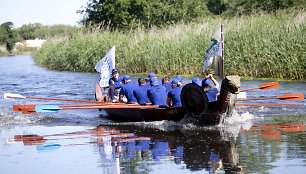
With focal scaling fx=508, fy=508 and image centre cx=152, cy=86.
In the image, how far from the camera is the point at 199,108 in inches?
437

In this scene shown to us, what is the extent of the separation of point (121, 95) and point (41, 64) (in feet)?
99.9

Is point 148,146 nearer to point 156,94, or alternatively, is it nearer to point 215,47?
point 156,94

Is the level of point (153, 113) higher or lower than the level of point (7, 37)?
lower

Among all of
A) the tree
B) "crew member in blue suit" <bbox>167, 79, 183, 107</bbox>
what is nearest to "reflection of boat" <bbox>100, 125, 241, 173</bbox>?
"crew member in blue suit" <bbox>167, 79, 183, 107</bbox>

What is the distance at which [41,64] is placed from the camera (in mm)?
42688

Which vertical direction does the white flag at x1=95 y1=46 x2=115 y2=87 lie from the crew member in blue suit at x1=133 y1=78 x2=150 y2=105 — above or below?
above

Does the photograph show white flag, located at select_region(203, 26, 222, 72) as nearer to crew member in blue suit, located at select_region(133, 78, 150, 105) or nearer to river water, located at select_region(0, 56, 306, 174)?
river water, located at select_region(0, 56, 306, 174)

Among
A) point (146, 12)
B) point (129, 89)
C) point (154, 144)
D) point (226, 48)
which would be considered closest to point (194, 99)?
point (154, 144)

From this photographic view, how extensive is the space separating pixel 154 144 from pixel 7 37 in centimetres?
9695

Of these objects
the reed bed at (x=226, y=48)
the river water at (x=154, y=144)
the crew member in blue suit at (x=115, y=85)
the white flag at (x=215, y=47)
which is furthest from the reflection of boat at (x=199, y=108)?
the reed bed at (x=226, y=48)

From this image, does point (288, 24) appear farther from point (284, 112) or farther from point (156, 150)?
point (156, 150)

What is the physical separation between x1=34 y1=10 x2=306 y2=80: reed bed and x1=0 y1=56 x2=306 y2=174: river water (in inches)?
183

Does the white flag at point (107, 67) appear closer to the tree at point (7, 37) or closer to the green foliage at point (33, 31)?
the tree at point (7, 37)

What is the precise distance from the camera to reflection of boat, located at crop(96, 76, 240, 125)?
10.4 m
